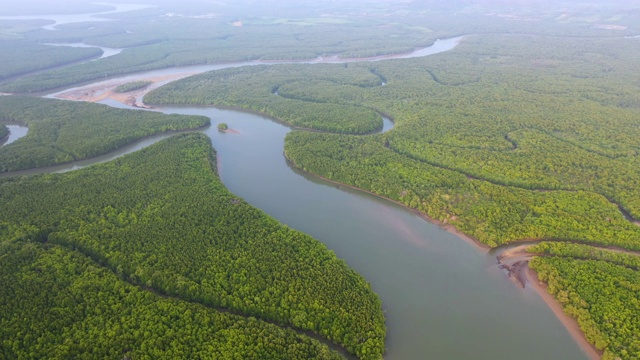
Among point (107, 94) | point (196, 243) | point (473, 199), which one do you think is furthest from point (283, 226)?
point (107, 94)

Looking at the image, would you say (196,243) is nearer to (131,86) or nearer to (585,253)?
(585,253)

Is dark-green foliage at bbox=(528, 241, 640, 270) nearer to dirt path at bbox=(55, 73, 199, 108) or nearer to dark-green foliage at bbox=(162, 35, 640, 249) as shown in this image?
dark-green foliage at bbox=(162, 35, 640, 249)

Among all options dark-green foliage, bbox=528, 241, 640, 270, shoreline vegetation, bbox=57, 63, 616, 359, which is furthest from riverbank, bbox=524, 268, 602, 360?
dark-green foliage, bbox=528, 241, 640, 270

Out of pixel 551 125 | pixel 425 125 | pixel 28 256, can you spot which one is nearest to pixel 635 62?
pixel 551 125

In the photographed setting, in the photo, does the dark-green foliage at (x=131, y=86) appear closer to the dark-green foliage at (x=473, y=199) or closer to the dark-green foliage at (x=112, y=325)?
the dark-green foliage at (x=473, y=199)

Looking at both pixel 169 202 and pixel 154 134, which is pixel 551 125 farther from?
pixel 154 134
